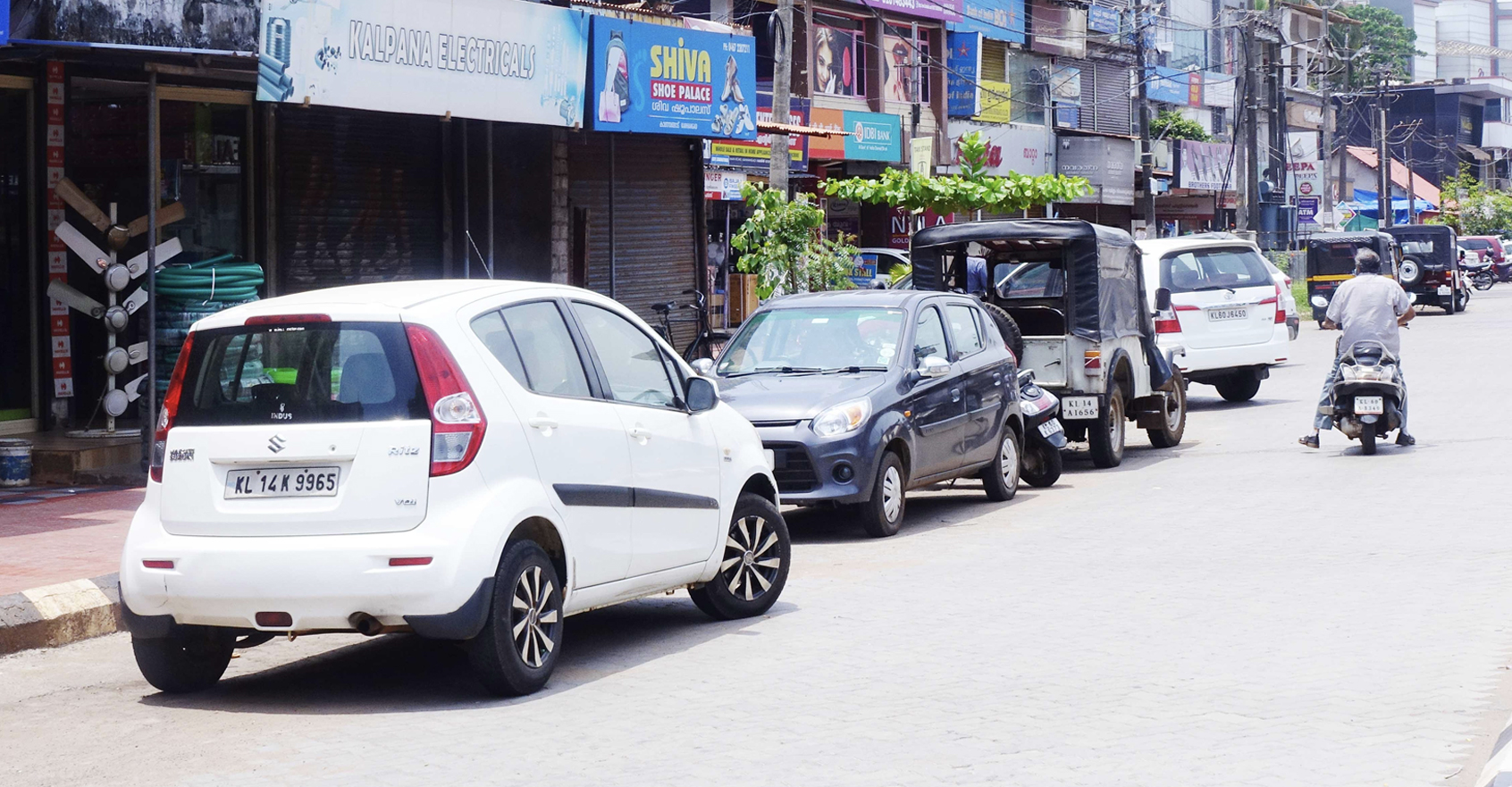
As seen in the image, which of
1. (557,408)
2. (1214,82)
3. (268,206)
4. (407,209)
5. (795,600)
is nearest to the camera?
(557,408)

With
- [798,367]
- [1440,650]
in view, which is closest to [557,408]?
[1440,650]

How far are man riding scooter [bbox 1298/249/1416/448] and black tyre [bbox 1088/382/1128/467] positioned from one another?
1.80 metres

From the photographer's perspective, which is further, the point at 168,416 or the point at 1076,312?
the point at 1076,312

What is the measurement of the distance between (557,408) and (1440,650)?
12.9ft

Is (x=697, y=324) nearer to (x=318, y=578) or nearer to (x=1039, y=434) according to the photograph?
(x=1039, y=434)

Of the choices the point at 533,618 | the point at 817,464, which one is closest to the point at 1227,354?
the point at 817,464

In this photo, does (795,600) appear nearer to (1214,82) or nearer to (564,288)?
(564,288)

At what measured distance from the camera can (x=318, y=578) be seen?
635cm

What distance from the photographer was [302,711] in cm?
672

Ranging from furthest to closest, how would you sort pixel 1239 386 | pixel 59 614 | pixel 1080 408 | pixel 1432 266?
pixel 1432 266 < pixel 1239 386 < pixel 1080 408 < pixel 59 614

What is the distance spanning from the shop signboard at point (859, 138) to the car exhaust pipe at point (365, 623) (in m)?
26.5

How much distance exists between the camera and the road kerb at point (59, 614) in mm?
8125

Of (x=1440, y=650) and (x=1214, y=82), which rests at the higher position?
(x=1214, y=82)

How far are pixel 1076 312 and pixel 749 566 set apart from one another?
7.35 meters
